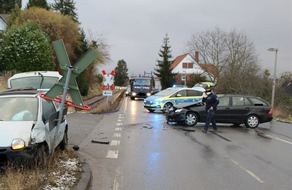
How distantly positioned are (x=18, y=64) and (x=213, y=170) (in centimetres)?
2725

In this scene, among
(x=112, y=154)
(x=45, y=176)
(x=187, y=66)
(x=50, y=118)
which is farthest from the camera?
(x=187, y=66)

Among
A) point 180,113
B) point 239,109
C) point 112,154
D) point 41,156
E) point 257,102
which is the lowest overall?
point 112,154

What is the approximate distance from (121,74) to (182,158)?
138668 mm

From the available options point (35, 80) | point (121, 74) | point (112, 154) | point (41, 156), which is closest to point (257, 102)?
point (112, 154)

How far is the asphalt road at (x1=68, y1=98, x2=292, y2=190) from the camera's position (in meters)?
7.45

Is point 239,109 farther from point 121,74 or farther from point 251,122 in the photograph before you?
point 121,74

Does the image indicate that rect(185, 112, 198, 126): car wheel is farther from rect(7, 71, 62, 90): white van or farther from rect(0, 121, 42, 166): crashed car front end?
rect(0, 121, 42, 166): crashed car front end

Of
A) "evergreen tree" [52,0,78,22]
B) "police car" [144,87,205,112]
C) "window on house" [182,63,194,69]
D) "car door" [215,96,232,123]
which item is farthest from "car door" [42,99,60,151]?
"window on house" [182,63,194,69]

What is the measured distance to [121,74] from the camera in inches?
5817

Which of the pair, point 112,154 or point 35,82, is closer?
point 112,154

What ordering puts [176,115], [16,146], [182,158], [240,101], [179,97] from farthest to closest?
[179,97] → [240,101] → [176,115] → [182,158] → [16,146]

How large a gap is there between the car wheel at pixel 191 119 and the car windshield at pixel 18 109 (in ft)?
32.4

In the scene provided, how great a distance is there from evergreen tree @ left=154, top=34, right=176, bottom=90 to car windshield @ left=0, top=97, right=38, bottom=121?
225 feet

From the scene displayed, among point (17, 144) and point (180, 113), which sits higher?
point (17, 144)
